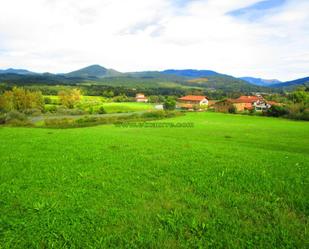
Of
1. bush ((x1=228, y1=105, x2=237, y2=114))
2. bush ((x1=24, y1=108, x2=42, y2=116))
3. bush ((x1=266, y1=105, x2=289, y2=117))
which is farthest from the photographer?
bush ((x1=228, y1=105, x2=237, y2=114))

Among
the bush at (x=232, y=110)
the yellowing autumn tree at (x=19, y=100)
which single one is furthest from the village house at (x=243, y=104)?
the yellowing autumn tree at (x=19, y=100)

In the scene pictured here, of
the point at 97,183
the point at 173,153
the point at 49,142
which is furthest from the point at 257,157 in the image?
the point at 49,142

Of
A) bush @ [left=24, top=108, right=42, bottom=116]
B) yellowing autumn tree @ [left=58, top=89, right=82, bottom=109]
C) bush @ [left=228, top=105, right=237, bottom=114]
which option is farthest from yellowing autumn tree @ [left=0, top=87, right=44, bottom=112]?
bush @ [left=228, top=105, right=237, bottom=114]

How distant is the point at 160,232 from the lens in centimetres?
462

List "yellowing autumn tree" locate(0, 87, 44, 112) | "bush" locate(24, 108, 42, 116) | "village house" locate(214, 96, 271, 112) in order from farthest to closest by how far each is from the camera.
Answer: "village house" locate(214, 96, 271, 112) → "bush" locate(24, 108, 42, 116) → "yellowing autumn tree" locate(0, 87, 44, 112)

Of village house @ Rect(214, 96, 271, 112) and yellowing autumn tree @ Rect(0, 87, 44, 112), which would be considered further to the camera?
village house @ Rect(214, 96, 271, 112)

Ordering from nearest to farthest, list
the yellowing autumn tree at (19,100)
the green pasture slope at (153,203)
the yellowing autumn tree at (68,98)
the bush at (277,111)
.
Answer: the green pasture slope at (153,203), the bush at (277,111), the yellowing autumn tree at (19,100), the yellowing autumn tree at (68,98)

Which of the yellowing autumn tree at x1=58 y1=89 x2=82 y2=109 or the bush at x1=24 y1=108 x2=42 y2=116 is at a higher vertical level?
the yellowing autumn tree at x1=58 y1=89 x2=82 y2=109

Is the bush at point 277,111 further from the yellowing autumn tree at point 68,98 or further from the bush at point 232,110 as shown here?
the yellowing autumn tree at point 68,98

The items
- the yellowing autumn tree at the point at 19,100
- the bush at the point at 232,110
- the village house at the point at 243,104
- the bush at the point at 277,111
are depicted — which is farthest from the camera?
the village house at the point at 243,104

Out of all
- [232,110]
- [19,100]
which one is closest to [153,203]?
[232,110]

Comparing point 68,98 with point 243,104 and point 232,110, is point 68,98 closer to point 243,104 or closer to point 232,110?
point 232,110

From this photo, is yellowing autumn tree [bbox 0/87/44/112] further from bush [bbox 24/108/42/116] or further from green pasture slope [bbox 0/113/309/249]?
green pasture slope [bbox 0/113/309/249]

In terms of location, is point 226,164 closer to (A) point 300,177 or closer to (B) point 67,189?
(A) point 300,177
